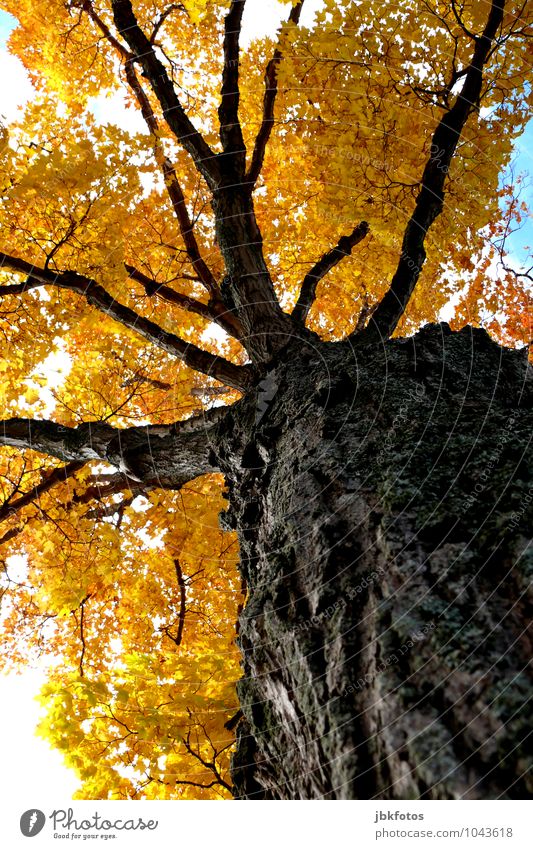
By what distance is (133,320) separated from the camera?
16.6 ft

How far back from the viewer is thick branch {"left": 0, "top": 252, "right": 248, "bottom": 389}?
185 inches

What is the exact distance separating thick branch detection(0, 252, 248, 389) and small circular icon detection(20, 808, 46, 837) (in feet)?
10.8

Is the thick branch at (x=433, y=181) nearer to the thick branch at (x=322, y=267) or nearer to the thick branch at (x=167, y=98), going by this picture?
the thick branch at (x=322, y=267)

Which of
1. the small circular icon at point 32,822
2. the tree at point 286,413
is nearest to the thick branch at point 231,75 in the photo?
the tree at point 286,413

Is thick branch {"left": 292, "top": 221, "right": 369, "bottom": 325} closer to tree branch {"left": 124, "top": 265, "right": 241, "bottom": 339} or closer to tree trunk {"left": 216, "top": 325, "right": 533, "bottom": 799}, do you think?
tree branch {"left": 124, "top": 265, "right": 241, "bottom": 339}

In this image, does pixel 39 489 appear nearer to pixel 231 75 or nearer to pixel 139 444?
pixel 139 444

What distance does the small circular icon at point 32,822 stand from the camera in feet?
6.15

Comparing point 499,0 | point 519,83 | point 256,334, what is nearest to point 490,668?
point 256,334

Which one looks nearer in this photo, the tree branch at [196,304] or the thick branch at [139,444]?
the thick branch at [139,444]

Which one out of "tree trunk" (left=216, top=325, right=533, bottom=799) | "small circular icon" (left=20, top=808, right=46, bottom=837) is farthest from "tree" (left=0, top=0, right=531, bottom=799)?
"small circular icon" (left=20, top=808, right=46, bottom=837)

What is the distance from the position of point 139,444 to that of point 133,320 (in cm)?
132

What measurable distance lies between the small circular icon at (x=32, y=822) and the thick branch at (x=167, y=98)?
15.0 ft

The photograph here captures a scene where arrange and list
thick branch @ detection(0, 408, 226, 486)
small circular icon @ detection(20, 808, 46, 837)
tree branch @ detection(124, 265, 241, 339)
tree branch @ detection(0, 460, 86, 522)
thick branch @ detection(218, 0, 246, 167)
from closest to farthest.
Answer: small circular icon @ detection(20, 808, 46, 837)
thick branch @ detection(0, 408, 226, 486)
thick branch @ detection(218, 0, 246, 167)
tree branch @ detection(0, 460, 86, 522)
tree branch @ detection(124, 265, 241, 339)

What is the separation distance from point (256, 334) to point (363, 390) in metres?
1.61
